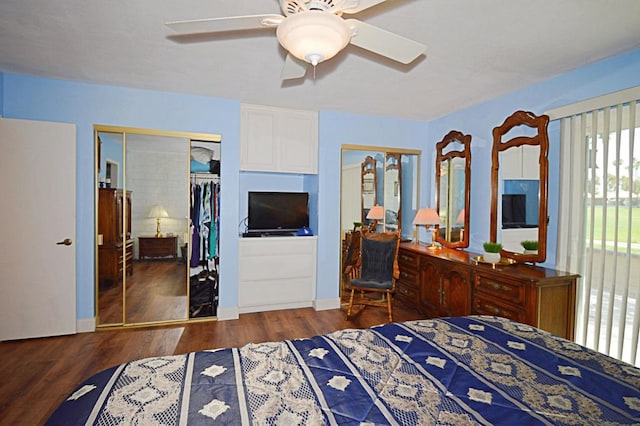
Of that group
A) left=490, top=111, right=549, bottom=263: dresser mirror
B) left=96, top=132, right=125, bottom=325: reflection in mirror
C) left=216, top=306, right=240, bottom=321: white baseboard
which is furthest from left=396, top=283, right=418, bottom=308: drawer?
left=96, top=132, right=125, bottom=325: reflection in mirror

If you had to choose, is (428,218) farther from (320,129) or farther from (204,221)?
(204,221)

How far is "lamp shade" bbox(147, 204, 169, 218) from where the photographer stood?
3607 millimetres

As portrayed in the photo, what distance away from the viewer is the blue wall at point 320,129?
310 centimetres

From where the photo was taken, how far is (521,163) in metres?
3.34

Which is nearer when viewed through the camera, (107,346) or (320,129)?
(107,346)

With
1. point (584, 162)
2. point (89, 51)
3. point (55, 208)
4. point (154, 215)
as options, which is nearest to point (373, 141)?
point (584, 162)

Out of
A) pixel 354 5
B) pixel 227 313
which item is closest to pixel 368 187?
pixel 227 313

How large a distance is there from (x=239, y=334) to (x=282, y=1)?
3058mm

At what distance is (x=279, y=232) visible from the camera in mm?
4410

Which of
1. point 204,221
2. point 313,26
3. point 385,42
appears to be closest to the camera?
point 313,26

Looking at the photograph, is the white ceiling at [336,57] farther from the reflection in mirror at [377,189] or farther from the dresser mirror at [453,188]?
the reflection in mirror at [377,189]

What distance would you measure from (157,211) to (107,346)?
1397 millimetres

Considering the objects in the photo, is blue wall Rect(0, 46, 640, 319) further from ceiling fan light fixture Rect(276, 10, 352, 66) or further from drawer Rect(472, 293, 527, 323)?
ceiling fan light fixture Rect(276, 10, 352, 66)

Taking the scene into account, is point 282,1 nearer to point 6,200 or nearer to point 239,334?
point 239,334
